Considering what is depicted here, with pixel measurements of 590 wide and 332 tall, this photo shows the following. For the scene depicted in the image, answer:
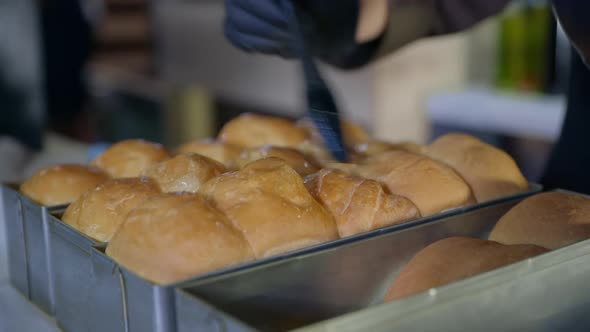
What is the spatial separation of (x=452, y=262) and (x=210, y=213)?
0.24 m

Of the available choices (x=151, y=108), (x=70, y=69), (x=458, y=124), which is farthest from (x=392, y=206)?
(x=70, y=69)

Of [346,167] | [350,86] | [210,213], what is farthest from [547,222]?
[350,86]

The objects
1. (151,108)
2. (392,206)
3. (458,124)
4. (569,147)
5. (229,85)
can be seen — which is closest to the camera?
(392,206)

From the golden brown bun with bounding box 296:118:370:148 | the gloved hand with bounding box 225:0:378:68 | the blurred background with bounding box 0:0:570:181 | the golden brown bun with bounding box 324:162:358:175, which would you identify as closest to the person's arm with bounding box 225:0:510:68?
Answer: the gloved hand with bounding box 225:0:378:68

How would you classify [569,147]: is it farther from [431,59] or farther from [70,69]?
[70,69]

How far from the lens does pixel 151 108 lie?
4.33 metres

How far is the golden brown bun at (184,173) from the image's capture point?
79 centimetres

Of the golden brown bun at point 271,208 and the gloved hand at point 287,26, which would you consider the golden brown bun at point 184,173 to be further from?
the gloved hand at point 287,26

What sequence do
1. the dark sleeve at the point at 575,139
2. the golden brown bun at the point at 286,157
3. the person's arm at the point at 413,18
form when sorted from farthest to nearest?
1. the person's arm at the point at 413,18
2. the dark sleeve at the point at 575,139
3. the golden brown bun at the point at 286,157

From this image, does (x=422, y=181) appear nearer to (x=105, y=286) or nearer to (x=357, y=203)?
(x=357, y=203)

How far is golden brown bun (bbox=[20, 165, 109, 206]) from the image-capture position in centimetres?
87

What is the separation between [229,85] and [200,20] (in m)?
0.39

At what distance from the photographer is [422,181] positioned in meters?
0.83

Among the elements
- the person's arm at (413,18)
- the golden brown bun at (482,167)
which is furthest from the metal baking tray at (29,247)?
the person's arm at (413,18)
